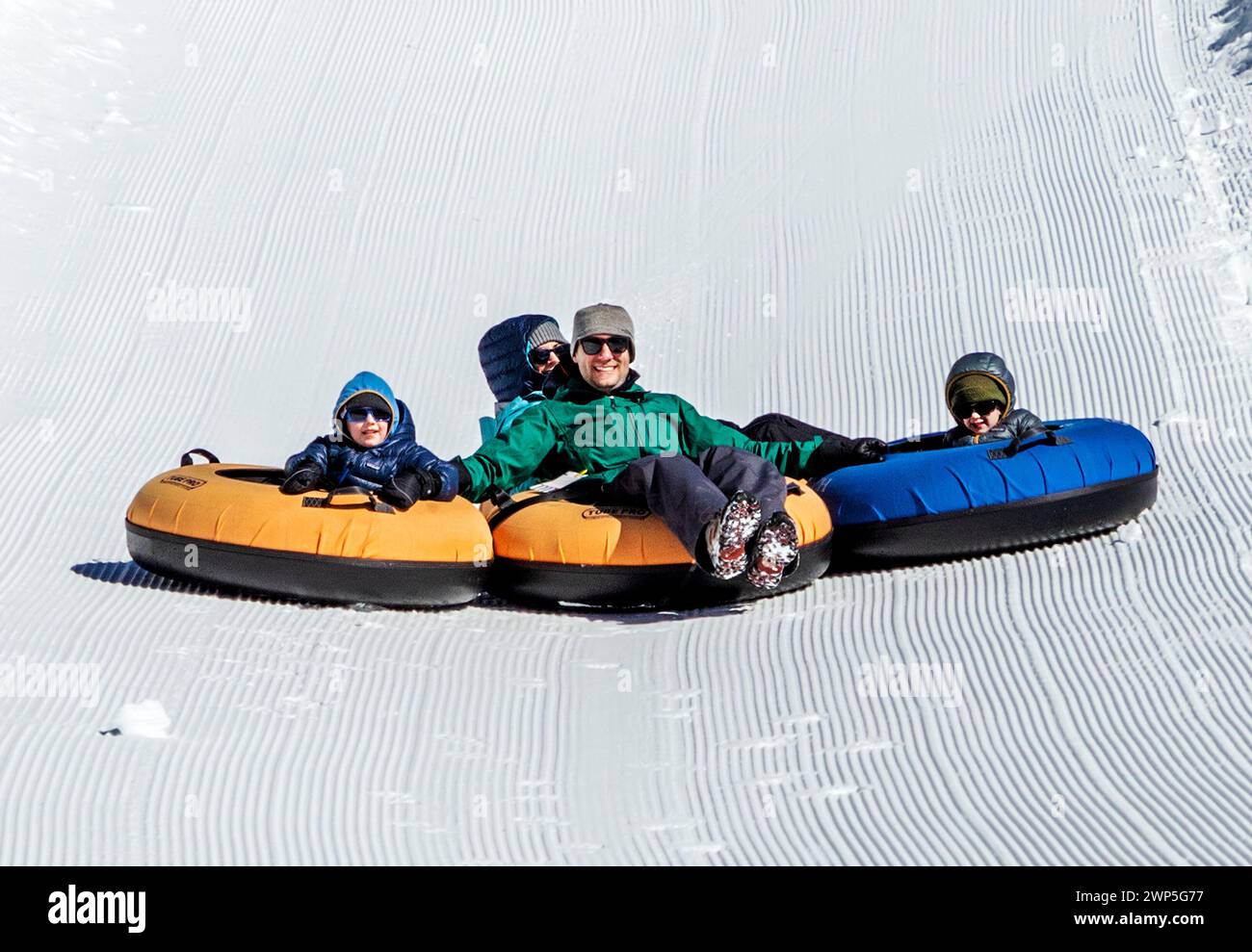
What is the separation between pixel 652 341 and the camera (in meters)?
6.63

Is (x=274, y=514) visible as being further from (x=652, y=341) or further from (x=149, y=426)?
(x=652, y=341)

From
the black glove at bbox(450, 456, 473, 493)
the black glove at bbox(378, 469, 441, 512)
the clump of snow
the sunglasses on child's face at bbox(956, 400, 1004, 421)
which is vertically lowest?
the clump of snow

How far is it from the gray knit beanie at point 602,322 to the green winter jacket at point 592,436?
0.14 metres

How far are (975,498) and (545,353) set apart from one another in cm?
169

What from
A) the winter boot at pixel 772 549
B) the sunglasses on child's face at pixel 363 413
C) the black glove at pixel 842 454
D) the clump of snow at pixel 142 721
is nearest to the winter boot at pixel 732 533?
the winter boot at pixel 772 549

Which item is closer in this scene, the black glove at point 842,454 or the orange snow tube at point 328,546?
the orange snow tube at point 328,546

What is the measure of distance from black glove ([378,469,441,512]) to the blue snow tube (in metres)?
1.09

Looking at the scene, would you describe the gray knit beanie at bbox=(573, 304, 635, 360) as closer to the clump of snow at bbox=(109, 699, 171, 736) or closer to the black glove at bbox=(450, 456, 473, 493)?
the black glove at bbox=(450, 456, 473, 493)

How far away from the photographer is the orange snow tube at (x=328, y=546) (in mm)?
3840

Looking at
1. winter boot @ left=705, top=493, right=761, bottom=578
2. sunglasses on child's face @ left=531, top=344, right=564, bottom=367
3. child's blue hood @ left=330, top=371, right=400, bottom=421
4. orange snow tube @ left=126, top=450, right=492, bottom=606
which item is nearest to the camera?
winter boot @ left=705, top=493, right=761, bottom=578

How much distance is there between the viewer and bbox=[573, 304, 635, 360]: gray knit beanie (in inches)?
164

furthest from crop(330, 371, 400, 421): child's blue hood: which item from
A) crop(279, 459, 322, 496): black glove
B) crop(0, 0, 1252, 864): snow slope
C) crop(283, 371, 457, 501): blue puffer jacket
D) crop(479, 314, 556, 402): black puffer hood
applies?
crop(479, 314, 556, 402): black puffer hood

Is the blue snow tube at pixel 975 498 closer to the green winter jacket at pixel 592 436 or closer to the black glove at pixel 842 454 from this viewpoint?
the black glove at pixel 842 454

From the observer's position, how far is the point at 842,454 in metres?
4.41
